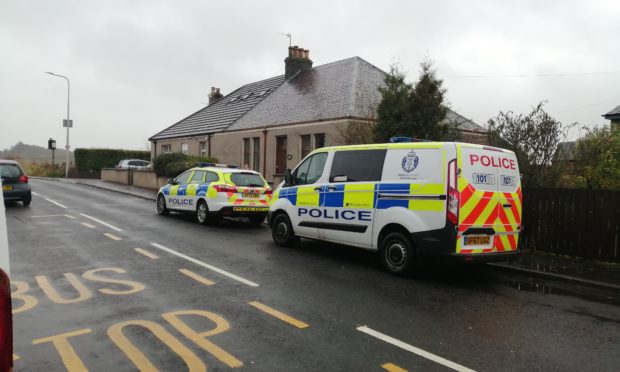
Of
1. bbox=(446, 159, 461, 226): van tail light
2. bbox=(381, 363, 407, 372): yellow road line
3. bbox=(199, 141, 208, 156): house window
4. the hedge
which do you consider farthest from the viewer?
the hedge

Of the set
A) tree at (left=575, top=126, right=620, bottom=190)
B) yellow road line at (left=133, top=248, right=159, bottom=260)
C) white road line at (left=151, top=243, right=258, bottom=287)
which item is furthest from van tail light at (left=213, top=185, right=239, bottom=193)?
tree at (left=575, top=126, right=620, bottom=190)

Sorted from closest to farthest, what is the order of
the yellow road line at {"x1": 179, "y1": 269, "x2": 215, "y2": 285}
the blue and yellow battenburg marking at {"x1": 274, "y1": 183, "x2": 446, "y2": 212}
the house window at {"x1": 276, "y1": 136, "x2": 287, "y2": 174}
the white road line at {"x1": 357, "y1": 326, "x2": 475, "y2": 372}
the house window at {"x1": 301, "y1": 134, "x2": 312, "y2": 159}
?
the white road line at {"x1": 357, "y1": 326, "x2": 475, "y2": 372} → the yellow road line at {"x1": 179, "y1": 269, "x2": 215, "y2": 285} → the blue and yellow battenburg marking at {"x1": 274, "y1": 183, "x2": 446, "y2": 212} → the house window at {"x1": 301, "y1": 134, "x2": 312, "y2": 159} → the house window at {"x1": 276, "y1": 136, "x2": 287, "y2": 174}

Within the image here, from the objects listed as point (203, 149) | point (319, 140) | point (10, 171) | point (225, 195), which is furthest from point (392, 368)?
point (203, 149)

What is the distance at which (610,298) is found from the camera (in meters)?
6.39

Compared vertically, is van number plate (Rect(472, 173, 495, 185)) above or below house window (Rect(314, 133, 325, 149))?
below

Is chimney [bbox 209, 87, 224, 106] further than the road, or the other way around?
chimney [bbox 209, 87, 224, 106]

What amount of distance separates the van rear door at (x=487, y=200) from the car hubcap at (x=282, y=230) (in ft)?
13.1

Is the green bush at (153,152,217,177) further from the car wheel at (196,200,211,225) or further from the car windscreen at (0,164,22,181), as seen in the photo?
the car wheel at (196,200,211,225)

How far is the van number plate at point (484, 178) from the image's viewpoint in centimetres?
679

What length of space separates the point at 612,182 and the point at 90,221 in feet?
41.2

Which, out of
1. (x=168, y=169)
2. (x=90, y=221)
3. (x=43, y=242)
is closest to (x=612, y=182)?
(x=43, y=242)

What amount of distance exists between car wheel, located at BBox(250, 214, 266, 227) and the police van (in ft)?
15.3

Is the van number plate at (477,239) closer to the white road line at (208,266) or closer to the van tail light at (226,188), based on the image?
the white road line at (208,266)

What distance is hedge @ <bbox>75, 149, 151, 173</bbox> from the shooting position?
40688 millimetres
